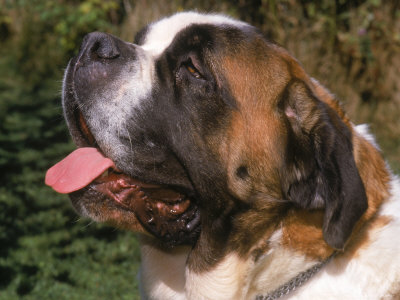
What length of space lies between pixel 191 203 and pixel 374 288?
0.86 metres

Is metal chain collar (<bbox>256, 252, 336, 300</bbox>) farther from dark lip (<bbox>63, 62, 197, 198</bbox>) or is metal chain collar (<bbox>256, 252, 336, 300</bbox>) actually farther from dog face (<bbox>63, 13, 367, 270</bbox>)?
dark lip (<bbox>63, 62, 197, 198</bbox>)


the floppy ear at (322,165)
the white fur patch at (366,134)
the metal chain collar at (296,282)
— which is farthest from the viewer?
the white fur patch at (366,134)

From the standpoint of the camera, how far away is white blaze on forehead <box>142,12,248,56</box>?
2.64 metres

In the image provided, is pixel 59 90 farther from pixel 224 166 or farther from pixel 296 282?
pixel 296 282

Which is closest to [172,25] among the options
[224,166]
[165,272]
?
[224,166]

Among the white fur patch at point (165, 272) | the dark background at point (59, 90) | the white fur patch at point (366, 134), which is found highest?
the white fur patch at point (366, 134)

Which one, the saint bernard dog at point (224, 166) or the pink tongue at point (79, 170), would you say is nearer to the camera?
the saint bernard dog at point (224, 166)

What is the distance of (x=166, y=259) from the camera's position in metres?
2.66

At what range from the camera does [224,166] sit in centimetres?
249

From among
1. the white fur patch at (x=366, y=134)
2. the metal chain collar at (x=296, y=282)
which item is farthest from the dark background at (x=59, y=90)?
the metal chain collar at (x=296, y=282)

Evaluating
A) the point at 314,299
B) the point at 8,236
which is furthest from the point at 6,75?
the point at 314,299

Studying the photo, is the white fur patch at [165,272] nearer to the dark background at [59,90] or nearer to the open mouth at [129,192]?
the open mouth at [129,192]

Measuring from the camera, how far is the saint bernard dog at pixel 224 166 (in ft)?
7.73

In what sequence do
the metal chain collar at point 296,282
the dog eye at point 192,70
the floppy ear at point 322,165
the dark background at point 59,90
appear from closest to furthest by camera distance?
1. the floppy ear at point 322,165
2. the metal chain collar at point 296,282
3. the dog eye at point 192,70
4. the dark background at point 59,90
